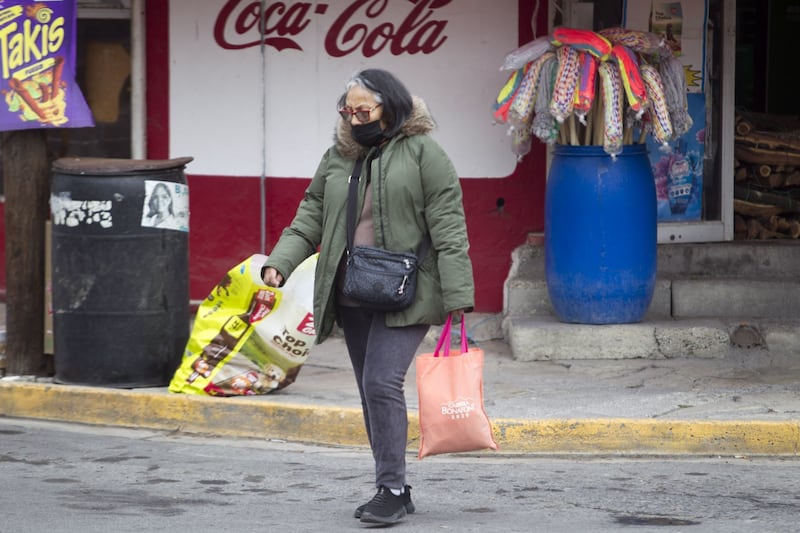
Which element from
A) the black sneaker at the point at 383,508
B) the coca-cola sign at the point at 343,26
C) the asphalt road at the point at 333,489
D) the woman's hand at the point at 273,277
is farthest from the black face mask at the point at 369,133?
the coca-cola sign at the point at 343,26

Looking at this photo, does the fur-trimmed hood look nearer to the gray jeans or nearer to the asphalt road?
the gray jeans

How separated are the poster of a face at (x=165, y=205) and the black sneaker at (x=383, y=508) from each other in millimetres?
2879

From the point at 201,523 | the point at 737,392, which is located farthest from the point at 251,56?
the point at 201,523

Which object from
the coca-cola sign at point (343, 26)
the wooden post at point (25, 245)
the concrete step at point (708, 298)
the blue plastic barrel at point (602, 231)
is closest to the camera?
the wooden post at point (25, 245)

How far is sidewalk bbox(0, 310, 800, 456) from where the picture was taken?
22.8 feet

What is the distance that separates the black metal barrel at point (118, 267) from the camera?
766cm

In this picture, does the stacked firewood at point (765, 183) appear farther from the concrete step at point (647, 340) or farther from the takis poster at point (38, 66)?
the takis poster at point (38, 66)

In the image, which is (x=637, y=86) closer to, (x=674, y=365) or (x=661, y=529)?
(x=674, y=365)

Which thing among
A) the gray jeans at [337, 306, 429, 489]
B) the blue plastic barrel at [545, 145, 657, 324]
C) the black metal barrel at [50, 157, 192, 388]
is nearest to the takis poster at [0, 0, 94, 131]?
the black metal barrel at [50, 157, 192, 388]

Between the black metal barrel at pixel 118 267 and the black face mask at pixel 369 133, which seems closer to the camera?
the black face mask at pixel 369 133

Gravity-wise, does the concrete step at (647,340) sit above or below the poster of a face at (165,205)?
below

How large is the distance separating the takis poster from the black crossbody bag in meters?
3.31

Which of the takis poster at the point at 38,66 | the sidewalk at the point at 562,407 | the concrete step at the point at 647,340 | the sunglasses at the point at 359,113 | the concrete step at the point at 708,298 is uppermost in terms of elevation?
the takis poster at the point at 38,66

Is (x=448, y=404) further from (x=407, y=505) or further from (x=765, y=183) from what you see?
(x=765, y=183)
